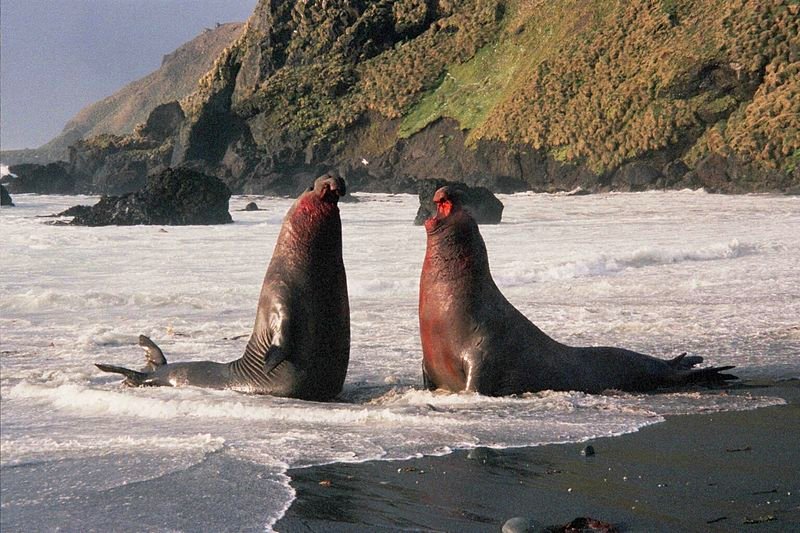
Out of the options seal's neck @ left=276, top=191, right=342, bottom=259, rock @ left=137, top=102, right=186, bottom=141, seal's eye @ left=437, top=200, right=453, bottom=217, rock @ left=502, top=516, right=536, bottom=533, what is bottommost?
rock @ left=502, top=516, right=536, bottom=533

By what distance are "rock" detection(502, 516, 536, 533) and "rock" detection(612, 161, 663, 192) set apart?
3543cm

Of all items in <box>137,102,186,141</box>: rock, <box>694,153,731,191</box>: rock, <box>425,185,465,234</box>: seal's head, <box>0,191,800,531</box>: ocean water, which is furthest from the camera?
<box>137,102,186,141</box>: rock

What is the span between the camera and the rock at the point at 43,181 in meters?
54.4

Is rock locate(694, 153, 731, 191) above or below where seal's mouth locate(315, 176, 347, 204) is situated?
above

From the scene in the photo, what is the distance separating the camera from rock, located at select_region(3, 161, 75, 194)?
54.4 metres

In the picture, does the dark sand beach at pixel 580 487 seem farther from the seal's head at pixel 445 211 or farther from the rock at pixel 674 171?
the rock at pixel 674 171

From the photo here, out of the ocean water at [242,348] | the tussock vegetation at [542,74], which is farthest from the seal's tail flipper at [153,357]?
the tussock vegetation at [542,74]

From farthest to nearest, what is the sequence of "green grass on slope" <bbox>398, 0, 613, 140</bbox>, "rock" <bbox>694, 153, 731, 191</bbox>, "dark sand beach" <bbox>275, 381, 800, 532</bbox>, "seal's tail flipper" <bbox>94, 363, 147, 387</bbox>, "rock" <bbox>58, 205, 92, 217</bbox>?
1. "green grass on slope" <bbox>398, 0, 613, 140</bbox>
2. "rock" <bbox>694, 153, 731, 191</bbox>
3. "rock" <bbox>58, 205, 92, 217</bbox>
4. "seal's tail flipper" <bbox>94, 363, 147, 387</bbox>
5. "dark sand beach" <bbox>275, 381, 800, 532</bbox>

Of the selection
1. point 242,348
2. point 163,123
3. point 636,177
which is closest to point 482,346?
point 242,348

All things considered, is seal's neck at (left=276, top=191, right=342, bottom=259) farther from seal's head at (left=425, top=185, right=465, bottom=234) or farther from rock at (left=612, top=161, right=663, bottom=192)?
rock at (left=612, top=161, right=663, bottom=192)

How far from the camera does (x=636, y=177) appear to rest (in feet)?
128

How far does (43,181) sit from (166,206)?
31.9 metres

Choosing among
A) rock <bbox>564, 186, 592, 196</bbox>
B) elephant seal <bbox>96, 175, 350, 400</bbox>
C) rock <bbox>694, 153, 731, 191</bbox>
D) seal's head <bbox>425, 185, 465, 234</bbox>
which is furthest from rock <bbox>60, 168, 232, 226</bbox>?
seal's head <bbox>425, 185, 465, 234</bbox>

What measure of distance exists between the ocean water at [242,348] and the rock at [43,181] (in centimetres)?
3736
